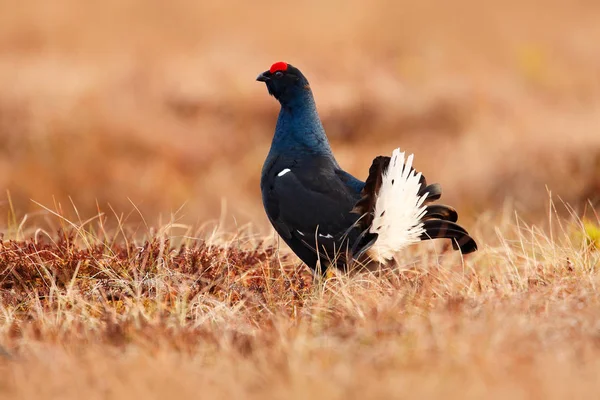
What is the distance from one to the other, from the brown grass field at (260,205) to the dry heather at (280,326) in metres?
0.01

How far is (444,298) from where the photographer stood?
404cm

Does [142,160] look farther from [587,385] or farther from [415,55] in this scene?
[587,385]

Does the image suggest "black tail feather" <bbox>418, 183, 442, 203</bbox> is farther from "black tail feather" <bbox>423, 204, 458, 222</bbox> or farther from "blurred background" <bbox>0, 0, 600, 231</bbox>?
"blurred background" <bbox>0, 0, 600, 231</bbox>

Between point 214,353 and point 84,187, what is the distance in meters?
8.04

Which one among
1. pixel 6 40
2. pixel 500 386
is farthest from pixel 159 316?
pixel 6 40

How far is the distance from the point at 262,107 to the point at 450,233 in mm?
8114

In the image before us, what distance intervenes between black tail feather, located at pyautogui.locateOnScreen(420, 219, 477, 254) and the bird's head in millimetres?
1105

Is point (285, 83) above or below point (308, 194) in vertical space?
above

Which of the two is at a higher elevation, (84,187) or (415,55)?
(415,55)

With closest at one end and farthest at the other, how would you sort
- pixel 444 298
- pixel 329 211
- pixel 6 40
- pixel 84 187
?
pixel 444 298, pixel 329 211, pixel 84 187, pixel 6 40

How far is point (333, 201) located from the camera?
500 cm

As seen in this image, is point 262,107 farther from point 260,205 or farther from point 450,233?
point 450,233

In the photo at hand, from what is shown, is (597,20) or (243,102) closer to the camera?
(243,102)

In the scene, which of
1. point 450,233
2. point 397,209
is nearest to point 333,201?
point 397,209
